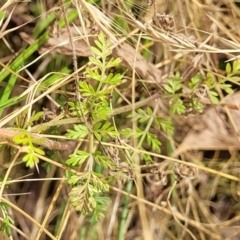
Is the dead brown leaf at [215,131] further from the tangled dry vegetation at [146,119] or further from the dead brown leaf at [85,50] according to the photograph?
the dead brown leaf at [85,50]

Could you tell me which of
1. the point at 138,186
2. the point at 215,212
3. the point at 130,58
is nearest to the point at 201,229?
the point at 215,212

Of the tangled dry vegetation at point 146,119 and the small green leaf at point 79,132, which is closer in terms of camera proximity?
the small green leaf at point 79,132

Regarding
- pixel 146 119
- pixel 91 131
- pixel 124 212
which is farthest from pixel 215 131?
pixel 91 131

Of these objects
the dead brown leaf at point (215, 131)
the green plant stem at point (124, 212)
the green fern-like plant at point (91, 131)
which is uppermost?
the green fern-like plant at point (91, 131)

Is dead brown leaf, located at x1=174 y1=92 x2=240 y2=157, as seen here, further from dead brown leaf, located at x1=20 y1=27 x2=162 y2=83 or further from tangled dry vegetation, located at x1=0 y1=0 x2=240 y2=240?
dead brown leaf, located at x1=20 y1=27 x2=162 y2=83

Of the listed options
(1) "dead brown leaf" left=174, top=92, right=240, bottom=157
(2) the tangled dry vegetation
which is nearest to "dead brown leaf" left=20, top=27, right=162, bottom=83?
(2) the tangled dry vegetation

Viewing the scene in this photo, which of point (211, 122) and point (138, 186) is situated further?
point (211, 122)

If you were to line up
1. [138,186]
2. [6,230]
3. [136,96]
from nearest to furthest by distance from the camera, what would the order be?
[6,230], [138,186], [136,96]

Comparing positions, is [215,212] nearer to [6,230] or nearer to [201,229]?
[201,229]

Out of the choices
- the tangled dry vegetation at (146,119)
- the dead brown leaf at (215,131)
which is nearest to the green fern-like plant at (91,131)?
the tangled dry vegetation at (146,119)
